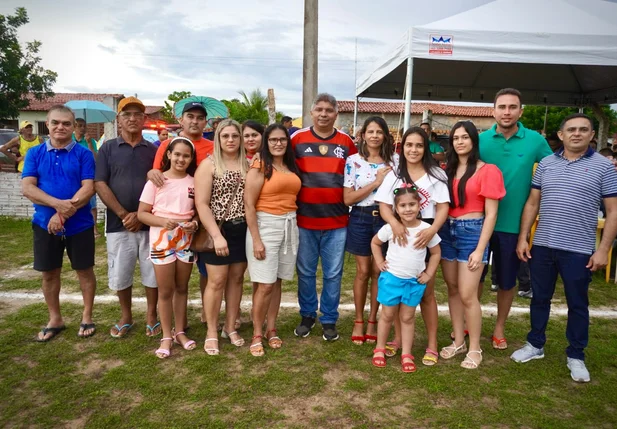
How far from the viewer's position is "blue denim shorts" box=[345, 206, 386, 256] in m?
3.58

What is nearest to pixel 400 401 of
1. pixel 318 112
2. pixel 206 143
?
pixel 318 112

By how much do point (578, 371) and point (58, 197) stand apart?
436cm

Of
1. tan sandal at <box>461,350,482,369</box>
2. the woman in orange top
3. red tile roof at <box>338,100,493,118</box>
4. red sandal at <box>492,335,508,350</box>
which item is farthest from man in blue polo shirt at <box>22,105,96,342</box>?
red tile roof at <box>338,100,493,118</box>

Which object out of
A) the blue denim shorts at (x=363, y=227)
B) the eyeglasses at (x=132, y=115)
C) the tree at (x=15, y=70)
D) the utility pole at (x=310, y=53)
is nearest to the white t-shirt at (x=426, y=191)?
the blue denim shorts at (x=363, y=227)

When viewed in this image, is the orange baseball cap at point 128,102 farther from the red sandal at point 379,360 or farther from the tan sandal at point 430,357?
the tan sandal at point 430,357

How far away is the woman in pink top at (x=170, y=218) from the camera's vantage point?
3.36m

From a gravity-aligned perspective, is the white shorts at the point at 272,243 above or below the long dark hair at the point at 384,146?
below

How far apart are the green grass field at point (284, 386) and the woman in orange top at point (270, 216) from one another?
0.52 m

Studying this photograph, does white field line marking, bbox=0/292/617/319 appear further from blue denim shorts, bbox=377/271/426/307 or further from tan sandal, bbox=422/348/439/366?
blue denim shorts, bbox=377/271/426/307

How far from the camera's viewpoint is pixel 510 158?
11.3ft

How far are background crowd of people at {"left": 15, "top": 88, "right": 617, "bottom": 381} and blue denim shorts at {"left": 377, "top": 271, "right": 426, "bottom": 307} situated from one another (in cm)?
1

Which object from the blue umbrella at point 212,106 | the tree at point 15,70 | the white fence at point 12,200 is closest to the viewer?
the blue umbrella at point 212,106

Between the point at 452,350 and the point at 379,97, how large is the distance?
912cm

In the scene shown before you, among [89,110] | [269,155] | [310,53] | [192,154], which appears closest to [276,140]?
[269,155]
